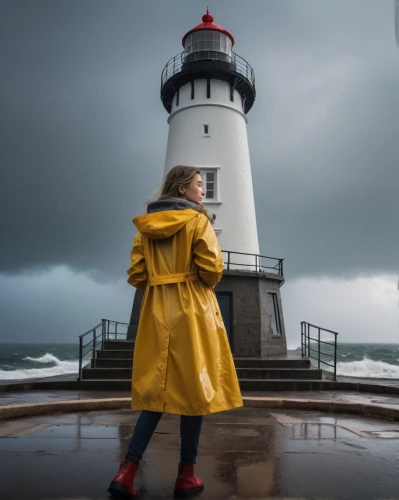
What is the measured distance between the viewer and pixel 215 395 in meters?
2.95

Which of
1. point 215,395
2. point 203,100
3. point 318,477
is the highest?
point 203,100

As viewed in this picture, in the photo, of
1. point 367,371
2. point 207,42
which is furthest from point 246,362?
point 367,371

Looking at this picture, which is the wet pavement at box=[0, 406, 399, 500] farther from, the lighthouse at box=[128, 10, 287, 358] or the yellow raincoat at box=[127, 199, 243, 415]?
the lighthouse at box=[128, 10, 287, 358]

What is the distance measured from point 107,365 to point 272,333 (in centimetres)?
653

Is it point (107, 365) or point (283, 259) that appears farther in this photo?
point (283, 259)

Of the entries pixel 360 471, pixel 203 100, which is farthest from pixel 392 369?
pixel 360 471

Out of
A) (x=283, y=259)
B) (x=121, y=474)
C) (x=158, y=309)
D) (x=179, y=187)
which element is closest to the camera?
(x=121, y=474)

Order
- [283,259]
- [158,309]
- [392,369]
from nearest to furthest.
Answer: [158,309] → [283,259] → [392,369]

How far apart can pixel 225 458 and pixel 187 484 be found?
0.97m

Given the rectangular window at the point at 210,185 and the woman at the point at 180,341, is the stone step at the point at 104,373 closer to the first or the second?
the rectangular window at the point at 210,185

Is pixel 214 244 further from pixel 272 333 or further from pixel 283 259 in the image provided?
pixel 283 259

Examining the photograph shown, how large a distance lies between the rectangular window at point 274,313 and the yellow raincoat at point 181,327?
15203mm

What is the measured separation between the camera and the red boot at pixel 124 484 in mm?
2779

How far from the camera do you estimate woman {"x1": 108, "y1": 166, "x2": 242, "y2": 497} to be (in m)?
2.90
